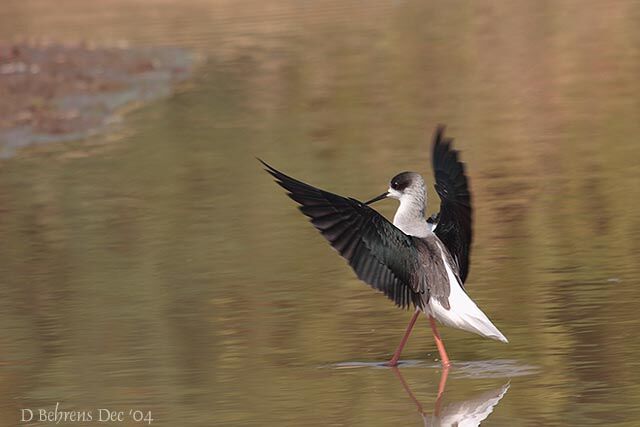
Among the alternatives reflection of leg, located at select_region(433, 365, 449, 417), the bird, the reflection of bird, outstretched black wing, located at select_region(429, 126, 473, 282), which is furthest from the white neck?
the reflection of bird

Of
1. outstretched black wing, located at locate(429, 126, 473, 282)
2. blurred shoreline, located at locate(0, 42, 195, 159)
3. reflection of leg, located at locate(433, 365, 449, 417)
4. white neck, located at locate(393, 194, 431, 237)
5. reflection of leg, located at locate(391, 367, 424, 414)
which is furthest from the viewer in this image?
blurred shoreline, located at locate(0, 42, 195, 159)

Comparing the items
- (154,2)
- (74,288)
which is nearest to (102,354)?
(74,288)

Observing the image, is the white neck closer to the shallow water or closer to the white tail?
the white tail

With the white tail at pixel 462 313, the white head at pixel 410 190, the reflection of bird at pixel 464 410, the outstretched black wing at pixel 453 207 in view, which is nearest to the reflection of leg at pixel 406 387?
the reflection of bird at pixel 464 410

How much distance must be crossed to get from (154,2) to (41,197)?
88.9ft

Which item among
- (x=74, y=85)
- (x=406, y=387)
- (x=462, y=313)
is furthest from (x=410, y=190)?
(x=74, y=85)

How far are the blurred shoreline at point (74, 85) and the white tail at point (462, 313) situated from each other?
35.4 ft

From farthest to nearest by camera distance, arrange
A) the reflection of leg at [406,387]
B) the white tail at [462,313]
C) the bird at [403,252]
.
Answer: the bird at [403,252] → the white tail at [462,313] → the reflection of leg at [406,387]

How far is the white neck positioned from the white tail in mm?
268

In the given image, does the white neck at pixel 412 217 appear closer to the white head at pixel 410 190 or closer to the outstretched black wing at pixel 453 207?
the white head at pixel 410 190

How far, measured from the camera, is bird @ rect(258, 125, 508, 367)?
24.4 feet

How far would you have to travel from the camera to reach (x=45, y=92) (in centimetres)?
2164

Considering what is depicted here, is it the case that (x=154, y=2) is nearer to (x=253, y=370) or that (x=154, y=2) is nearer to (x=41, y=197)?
(x=41, y=197)

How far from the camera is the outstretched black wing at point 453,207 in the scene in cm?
807
